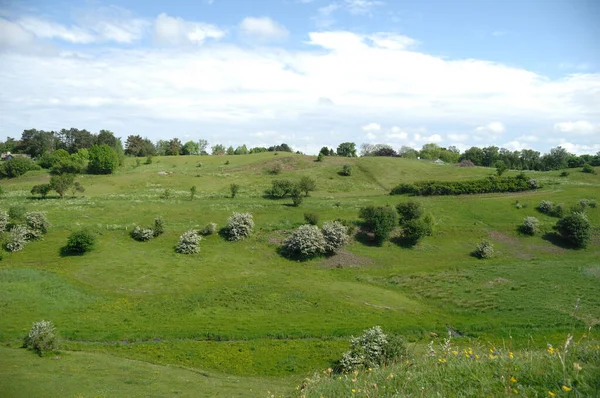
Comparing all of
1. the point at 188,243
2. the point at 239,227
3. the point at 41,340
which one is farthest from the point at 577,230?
the point at 41,340

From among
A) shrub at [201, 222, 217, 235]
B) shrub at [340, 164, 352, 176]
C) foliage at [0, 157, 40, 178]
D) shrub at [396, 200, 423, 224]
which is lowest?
shrub at [201, 222, 217, 235]

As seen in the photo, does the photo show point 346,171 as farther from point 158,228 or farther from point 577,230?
point 158,228

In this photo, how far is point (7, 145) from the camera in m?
190

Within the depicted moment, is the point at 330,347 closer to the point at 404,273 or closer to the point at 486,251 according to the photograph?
the point at 404,273

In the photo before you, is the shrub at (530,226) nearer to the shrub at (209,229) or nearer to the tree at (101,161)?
the shrub at (209,229)

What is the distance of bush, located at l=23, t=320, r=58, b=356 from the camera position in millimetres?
28484

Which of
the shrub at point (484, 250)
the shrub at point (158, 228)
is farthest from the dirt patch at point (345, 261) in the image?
the shrub at point (158, 228)

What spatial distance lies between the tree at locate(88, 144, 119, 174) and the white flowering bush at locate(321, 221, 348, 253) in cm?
8126

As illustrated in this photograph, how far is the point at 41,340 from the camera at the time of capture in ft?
93.9

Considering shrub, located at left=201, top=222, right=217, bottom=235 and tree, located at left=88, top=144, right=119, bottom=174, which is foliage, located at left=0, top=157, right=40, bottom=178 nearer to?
tree, located at left=88, top=144, right=119, bottom=174

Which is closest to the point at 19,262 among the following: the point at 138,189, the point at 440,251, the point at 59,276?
the point at 59,276

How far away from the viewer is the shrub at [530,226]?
6525 cm

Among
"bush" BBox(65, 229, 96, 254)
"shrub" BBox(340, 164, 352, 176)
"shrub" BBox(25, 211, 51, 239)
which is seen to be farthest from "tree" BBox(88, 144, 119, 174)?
"shrub" BBox(340, 164, 352, 176)

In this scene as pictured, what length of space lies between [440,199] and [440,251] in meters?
25.5
